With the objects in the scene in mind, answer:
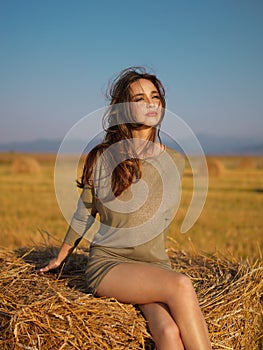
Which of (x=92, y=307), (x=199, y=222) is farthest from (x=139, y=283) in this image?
(x=199, y=222)

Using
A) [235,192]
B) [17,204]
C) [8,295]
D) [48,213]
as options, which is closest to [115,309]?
[8,295]

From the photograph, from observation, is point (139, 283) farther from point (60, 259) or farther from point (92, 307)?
point (60, 259)

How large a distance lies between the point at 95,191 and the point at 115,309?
827 millimetres

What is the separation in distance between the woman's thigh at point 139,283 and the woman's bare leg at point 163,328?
49 millimetres

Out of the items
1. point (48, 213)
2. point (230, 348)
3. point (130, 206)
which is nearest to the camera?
point (230, 348)

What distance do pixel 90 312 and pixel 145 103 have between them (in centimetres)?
130

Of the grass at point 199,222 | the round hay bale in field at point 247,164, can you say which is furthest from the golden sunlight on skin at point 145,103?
the round hay bale in field at point 247,164

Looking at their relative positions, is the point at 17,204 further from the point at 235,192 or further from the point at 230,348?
the point at 230,348

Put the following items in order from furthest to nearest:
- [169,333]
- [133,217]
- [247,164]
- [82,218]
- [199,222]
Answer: [247,164], [199,222], [82,218], [133,217], [169,333]

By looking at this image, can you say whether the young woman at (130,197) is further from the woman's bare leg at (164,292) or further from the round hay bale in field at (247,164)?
the round hay bale in field at (247,164)

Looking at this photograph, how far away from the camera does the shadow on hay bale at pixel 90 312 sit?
2305 millimetres

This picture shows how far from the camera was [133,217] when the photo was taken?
2.83 metres

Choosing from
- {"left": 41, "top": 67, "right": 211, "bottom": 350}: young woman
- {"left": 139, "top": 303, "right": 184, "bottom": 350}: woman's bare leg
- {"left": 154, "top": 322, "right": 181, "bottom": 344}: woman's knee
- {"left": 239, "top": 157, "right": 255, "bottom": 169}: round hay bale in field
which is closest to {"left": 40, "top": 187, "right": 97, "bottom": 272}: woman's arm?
{"left": 41, "top": 67, "right": 211, "bottom": 350}: young woman

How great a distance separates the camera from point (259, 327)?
3.15 m
